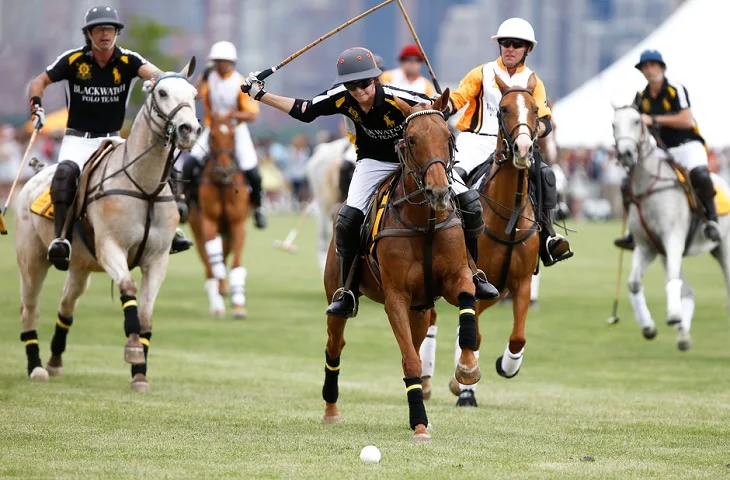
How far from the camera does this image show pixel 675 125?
15.5 metres

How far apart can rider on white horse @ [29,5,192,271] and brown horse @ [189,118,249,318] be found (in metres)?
5.71

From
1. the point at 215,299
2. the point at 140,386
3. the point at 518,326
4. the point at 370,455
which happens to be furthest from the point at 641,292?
the point at 370,455

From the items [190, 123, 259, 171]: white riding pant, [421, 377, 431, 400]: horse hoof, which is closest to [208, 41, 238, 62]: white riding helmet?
[190, 123, 259, 171]: white riding pant

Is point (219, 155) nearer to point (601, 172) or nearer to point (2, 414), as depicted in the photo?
point (2, 414)

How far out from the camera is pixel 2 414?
33.2 feet

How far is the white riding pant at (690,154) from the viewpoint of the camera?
1589cm

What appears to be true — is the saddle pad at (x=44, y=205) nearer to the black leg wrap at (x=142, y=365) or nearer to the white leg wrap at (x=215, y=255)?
the black leg wrap at (x=142, y=365)

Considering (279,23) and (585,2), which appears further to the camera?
(279,23)

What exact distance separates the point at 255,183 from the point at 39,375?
7049mm

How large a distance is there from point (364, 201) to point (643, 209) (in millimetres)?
6529

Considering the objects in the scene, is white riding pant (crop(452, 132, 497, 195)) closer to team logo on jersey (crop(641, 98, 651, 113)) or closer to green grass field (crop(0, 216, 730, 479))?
green grass field (crop(0, 216, 730, 479))

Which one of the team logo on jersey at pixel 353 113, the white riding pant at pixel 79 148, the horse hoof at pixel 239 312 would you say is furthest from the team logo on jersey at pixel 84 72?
the horse hoof at pixel 239 312

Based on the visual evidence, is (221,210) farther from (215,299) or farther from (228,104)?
(228,104)

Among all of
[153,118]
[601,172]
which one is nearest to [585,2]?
[601,172]
